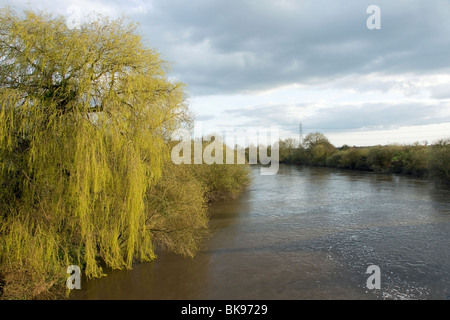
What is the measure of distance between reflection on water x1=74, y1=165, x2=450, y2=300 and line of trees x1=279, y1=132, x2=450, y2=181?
16933mm

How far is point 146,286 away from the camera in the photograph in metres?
9.14

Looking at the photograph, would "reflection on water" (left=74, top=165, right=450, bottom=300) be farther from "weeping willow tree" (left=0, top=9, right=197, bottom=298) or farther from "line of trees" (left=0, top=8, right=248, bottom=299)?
"weeping willow tree" (left=0, top=9, right=197, bottom=298)

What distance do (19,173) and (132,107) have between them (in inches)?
136

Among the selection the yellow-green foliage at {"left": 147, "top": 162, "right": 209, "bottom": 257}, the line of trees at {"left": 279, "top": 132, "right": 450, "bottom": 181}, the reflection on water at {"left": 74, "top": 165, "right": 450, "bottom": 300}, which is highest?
the line of trees at {"left": 279, "top": 132, "right": 450, "bottom": 181}

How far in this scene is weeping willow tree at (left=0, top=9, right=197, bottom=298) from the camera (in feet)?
25.5

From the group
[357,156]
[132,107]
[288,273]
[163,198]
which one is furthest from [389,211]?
[357,156]

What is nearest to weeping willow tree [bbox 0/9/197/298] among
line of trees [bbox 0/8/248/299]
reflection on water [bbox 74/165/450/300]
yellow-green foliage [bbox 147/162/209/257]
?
line of trees [bbox 0/8/248/299]

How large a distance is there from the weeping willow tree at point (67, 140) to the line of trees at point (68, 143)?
0.09 feet

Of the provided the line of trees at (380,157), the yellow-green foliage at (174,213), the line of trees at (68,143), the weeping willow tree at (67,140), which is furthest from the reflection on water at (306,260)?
the line of trees at (380,157)

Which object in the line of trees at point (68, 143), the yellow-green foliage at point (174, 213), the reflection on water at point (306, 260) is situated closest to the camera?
the line of trees at point (68, 143)

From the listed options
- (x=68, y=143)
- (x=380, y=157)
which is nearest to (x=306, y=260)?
(x=68, y=143)

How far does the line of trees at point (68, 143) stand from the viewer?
777cm

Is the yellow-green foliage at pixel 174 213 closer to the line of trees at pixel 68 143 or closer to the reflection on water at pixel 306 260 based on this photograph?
the reflection on water at pixel 306 260

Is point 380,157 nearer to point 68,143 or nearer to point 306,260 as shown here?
point 306,260
